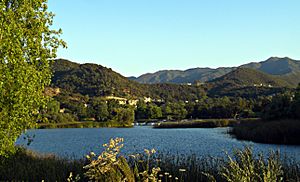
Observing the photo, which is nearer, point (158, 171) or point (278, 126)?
point (158, 171)

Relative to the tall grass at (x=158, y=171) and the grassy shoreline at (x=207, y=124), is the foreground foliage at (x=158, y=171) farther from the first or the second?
the grassy shoreline at (x=207, y=124)

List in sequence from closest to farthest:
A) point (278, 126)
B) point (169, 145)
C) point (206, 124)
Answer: point (278, 126) < point (169, 145) < point (206, 124)

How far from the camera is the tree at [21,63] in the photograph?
10.8 m

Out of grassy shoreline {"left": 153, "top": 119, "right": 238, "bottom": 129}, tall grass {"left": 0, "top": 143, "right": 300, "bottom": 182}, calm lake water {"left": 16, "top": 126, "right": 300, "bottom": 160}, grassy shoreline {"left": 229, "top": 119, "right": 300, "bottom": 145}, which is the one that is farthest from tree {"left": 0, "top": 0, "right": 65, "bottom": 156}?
grassy shoreline {"left": 153, "top": 119, "right": 238, "bottom": 129}

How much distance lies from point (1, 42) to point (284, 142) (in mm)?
34724

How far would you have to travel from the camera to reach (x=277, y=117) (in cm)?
5100

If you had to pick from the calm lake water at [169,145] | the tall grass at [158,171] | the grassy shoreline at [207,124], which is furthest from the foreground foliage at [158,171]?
the grassy shoreline at [207,124]

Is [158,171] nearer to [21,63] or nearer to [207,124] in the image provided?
[21,63]

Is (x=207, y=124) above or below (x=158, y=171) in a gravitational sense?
below

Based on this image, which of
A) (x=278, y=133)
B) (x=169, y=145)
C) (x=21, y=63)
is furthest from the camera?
Answer: (x=169, y=145)

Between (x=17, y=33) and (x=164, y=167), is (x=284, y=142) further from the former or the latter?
(x=17, y=33)

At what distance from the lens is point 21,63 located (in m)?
11.2

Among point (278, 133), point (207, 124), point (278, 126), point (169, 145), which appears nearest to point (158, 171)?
point (278, 133)

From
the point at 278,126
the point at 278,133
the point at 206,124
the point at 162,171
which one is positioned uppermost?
the point at 278,126
